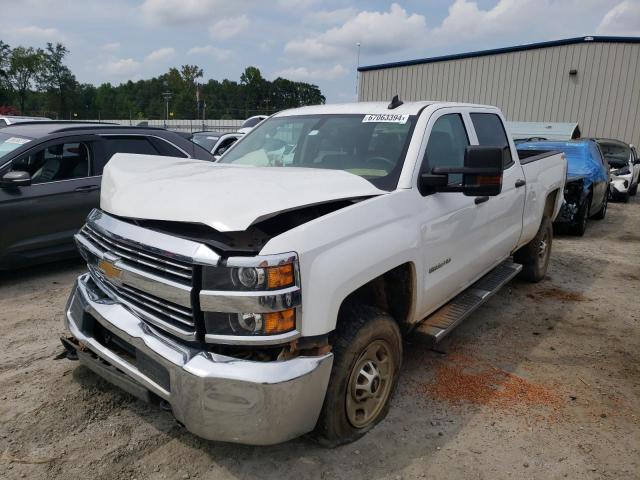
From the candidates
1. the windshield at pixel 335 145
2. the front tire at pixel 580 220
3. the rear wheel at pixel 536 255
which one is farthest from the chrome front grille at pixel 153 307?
the front tire at pixel 580 220

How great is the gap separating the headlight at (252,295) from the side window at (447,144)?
1.46 meters

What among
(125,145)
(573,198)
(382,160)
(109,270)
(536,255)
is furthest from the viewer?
(573,198)

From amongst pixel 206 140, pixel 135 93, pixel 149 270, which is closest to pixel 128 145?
pixel 149 270

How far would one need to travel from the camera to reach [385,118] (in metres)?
3.64

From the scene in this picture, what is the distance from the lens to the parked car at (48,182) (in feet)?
17.7

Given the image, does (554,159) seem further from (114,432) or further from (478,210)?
(114,432)

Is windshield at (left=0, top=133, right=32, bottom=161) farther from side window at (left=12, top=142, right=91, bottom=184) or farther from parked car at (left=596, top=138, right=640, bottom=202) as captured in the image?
parked car at (left=596, top=138, right=640, bottom=202)

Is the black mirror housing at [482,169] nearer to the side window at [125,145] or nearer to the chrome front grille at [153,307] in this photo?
the chrome front grille at [153,307]

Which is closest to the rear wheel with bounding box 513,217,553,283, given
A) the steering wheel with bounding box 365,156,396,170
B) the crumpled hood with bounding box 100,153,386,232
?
the steering wheel with bounding box 365,156,396,170

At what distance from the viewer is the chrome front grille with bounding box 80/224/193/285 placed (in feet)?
7.75

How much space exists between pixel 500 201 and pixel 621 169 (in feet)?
38.2

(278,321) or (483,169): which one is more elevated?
(483,169)

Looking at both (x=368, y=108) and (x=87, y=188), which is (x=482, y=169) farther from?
(x=87, y=188)

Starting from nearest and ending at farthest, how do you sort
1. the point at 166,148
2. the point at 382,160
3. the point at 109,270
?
the point at 109,270, the point at 382,160, the point at 166,148
